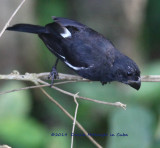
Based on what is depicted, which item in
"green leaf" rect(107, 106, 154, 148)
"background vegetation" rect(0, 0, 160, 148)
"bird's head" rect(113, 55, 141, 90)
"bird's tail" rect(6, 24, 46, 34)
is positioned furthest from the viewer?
"background vegetation" rect(0, 0, 160, 148)

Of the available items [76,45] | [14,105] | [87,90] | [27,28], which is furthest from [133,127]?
[27,28]

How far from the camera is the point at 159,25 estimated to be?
7188 millimetres

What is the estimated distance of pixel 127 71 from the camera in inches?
143

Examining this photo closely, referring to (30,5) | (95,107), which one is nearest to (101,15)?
(30,5)

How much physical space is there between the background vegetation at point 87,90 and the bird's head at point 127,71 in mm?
759

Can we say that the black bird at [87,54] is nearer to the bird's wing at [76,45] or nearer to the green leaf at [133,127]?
the bird's wing at [76,45]

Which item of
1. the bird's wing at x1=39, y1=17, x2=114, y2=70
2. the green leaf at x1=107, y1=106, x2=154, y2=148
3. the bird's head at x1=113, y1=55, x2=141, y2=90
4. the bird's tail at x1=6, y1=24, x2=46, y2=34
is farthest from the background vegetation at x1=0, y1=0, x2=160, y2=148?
the bird's tail at x1=6, y1=24, x2=46, y2=34

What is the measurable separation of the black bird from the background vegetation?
0.82 m

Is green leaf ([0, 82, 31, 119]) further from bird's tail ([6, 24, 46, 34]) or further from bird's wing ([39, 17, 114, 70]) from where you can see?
bird's tail ([6, 24, 46, 34])

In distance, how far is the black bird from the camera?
3.64 metres

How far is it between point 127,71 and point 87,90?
1.21 metres

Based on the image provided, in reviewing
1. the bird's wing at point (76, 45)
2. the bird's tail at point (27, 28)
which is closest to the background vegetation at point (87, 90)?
the bird's wing at point (76, 45)

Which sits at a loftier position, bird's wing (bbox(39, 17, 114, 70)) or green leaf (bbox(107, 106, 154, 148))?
bird's wing (bbox(39, 17, 114, 70))

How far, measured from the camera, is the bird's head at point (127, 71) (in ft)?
11.8
